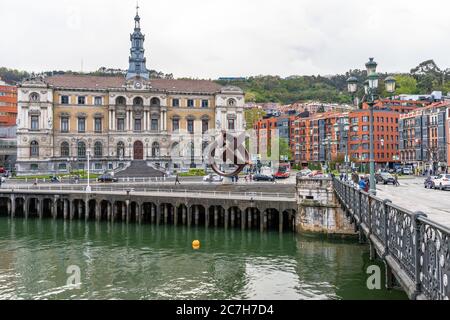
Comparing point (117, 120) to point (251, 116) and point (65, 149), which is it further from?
point (251, 116)

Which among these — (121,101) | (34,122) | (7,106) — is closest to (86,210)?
(34,122)

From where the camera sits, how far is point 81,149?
106 meters

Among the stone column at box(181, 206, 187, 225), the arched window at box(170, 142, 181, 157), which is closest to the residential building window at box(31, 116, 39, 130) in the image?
the arched window at box(170, 142, 181, 157)

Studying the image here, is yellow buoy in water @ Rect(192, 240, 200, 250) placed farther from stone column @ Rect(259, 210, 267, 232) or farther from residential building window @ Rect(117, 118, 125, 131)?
residential building window @ Rect(117, 118, 125, 131)

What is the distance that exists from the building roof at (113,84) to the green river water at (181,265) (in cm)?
6484

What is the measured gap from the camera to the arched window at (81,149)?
105 metres

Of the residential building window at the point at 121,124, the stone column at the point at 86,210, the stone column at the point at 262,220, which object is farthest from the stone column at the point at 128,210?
the residential building window at the point at 121,124

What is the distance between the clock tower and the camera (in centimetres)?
11700

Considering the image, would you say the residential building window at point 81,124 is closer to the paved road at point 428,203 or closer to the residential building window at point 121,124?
the residential building window at point 121,124

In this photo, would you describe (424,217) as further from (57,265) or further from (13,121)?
(13,121)

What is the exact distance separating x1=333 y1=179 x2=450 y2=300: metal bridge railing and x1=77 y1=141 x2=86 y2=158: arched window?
95.1 m

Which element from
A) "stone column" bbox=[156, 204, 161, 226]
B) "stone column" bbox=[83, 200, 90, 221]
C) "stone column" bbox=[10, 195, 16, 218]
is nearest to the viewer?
"stone column" bbox=[156, 204, 161, 226]
